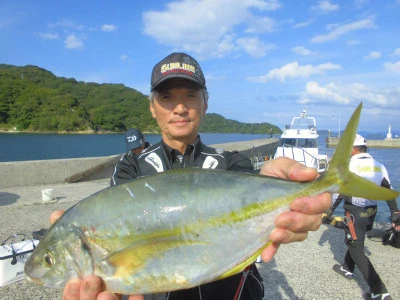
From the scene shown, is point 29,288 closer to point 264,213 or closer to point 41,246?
point 41,246

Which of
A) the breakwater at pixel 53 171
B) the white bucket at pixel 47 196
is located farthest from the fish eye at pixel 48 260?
the breakwater at pixel 53 171

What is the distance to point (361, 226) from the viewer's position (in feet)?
19.4

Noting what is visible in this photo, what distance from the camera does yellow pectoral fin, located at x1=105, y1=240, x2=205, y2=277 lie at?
71.3 inches

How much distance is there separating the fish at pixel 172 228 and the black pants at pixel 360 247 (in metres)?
4.23

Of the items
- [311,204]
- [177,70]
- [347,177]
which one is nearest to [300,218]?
[311,204]

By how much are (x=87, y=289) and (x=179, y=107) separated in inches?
56.3

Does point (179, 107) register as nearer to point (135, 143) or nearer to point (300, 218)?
point (300, 218)

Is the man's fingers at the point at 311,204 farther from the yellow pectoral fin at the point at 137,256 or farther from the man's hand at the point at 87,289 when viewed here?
the man's hand at the point at 87,289

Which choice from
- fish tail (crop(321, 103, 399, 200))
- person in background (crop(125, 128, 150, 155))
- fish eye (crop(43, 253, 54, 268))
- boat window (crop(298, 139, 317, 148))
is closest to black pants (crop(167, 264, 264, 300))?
fish eye (crop(43, 253, 54, 268))

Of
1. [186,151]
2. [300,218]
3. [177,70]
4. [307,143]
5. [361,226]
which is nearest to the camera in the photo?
[300,218]

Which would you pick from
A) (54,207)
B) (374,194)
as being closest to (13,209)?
(54,207)

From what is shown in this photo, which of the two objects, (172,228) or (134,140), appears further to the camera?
(134,140)

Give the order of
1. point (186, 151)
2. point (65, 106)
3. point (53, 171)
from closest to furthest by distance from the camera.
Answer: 1. point (186, 151)
2. point (53, 171)
3. point (65, 106)

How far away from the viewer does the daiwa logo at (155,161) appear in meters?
2.56
